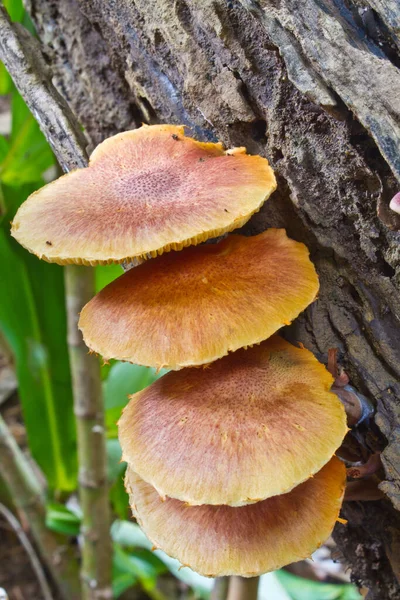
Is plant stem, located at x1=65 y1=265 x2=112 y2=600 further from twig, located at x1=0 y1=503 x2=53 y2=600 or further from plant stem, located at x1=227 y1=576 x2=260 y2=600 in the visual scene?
plant stem, located at x1=227 y1=576 x2=260 y2=600

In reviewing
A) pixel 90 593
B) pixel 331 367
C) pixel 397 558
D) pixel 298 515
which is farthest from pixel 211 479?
pixel 90 593

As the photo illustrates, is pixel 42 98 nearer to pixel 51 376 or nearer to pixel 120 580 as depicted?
pixel 51 376

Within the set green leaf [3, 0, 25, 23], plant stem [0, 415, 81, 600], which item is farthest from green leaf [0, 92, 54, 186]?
plant stem [0, 415, 81, 600]

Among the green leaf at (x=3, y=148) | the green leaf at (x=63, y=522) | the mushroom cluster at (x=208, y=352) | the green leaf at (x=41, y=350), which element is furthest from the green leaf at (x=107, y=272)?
the green leaf at (x=63, y=522)

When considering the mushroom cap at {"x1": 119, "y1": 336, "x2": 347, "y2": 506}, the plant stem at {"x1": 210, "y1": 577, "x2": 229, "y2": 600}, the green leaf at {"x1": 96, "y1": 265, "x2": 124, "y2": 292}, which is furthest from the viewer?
the green leaf at {"x1": 96, "y1": 265, "x2": 124, "y2": 292}

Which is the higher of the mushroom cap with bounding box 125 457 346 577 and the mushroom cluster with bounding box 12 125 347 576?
the mushroom cluster with bounding box 12 125 347 576

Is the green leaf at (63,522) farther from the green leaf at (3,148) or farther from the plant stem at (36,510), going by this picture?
the green leaf at (3,148)

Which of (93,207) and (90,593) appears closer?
(93,207)

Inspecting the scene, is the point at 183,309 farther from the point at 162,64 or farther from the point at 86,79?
the point at 86,79
